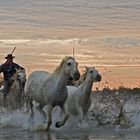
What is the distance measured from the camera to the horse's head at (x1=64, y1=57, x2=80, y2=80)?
18438 mm

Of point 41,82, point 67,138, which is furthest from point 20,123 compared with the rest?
point 67,138

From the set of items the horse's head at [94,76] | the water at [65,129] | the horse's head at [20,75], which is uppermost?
the horse's head at [94,76]

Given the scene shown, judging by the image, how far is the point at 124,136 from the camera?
17219 millimetres

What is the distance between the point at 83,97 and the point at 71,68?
5.19 feet

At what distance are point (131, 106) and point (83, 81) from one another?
5.00 metres

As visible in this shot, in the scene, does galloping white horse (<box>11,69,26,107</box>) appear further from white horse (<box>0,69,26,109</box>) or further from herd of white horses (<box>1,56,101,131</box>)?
herd of white horses (<box>1,56,101,131</box>)

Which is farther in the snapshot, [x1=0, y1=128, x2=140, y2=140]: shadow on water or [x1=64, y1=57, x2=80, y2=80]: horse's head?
[x1=64, y1=57, x2=80, y2=80]: horse's head

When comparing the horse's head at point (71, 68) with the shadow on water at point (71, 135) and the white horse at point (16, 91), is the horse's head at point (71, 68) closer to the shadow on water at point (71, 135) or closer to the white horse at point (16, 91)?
the shadow on water at point (71, 135)

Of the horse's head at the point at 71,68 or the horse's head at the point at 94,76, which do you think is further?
the horse's head at the point at 94,76

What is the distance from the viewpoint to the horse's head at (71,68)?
18438mm

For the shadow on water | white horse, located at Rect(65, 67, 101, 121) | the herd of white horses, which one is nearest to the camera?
the shadow on water

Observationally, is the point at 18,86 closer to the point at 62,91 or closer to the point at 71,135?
the point at 62,91

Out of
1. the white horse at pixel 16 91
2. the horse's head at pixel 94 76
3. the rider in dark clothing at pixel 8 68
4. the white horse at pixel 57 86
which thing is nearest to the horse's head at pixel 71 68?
the white horse at pixel 57 86

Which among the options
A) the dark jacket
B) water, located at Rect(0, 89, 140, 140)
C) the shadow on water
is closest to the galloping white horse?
the dark jacket
